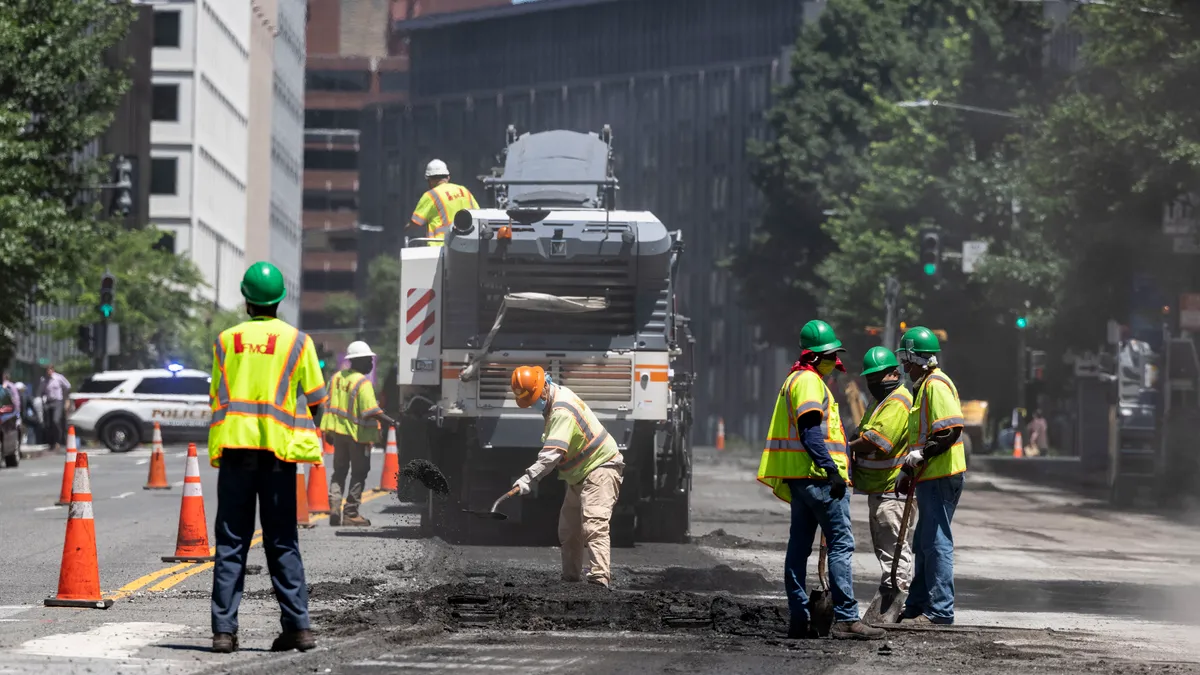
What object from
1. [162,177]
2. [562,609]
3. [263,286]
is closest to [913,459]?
[562,609]

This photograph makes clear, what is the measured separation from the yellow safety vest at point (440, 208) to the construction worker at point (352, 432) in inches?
79.0

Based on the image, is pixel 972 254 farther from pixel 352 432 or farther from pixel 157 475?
pixel 352 432

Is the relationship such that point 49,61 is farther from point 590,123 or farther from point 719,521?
point 590,123

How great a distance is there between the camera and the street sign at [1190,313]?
33.4 m

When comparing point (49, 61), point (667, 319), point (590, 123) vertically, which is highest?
point (590, 123)

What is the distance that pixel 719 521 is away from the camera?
2559 cm

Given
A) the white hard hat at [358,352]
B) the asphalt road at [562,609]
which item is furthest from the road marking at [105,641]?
the white hard hat at [358,352]

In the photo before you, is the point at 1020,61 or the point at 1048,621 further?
the point at 1020,61

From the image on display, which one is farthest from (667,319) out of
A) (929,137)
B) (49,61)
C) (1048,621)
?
(929,137)

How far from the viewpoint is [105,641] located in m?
10.8

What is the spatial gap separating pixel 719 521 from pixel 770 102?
82877 millimetres

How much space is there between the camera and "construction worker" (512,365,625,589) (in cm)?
1464

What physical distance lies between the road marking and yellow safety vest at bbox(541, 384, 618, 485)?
11.8ft

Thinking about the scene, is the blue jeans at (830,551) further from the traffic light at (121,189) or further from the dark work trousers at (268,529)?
the traffic light at (121,189)
